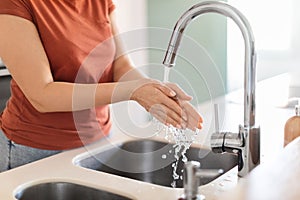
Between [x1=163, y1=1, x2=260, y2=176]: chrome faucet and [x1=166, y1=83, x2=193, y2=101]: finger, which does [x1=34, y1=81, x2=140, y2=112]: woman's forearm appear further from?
[x1=163, y1=1, x2=260, y2=176]: chrome faucet

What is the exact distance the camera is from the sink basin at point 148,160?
119cm

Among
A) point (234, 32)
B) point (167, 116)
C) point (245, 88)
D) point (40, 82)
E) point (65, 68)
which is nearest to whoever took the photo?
point (245, 88)

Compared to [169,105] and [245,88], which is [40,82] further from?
[245,88]

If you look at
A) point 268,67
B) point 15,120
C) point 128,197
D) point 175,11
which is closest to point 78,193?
point 128,197

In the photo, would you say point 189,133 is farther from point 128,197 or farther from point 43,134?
point 43,134

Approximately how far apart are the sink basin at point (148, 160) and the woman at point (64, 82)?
0.07m

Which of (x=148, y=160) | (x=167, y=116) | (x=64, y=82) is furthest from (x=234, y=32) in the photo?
(x=167, y=116)

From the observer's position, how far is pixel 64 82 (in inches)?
45.3

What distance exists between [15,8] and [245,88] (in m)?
0.58

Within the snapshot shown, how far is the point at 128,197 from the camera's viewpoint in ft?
2.93

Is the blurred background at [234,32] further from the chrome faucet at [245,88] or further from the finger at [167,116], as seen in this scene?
the chrome faucet at [245,88]

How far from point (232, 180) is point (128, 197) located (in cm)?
21

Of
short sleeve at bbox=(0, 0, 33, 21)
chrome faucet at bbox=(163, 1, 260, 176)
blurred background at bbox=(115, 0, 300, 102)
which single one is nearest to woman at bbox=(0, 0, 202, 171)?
short sleeve at bbox=(0, 0, 33, 21)

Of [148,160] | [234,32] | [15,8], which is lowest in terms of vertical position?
[148,160]
